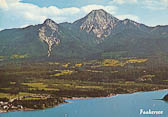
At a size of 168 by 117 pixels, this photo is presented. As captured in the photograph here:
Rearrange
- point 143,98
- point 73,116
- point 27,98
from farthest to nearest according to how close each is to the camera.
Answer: point 143,98 → point 27,98 → point 73,116

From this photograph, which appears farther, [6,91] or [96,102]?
[6,91]

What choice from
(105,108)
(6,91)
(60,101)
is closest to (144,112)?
(105,108)

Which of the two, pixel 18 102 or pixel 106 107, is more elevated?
pixel 18 102

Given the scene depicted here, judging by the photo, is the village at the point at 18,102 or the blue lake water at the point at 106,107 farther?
the village at the point at 18,102

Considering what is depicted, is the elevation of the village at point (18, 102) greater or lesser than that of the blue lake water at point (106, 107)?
greater

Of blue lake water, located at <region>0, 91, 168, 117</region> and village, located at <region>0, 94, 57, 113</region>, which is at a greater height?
village, located at <region>0, 94, 57, 113</region>

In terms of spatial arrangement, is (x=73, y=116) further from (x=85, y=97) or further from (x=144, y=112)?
(x=85, y=97)

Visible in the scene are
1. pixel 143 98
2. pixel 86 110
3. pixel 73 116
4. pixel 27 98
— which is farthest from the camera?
pixel 143 98

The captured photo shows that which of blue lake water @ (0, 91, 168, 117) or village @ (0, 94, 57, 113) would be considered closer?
blue lake water @ (0, 91, 168, 117)
